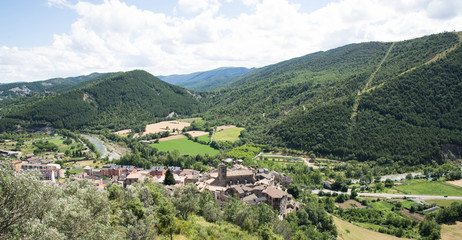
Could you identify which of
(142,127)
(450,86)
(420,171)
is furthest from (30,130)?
(450,86)

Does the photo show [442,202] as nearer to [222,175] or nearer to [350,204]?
[350,204]

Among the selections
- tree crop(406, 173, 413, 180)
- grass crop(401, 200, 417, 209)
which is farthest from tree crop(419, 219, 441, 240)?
tree crop(406, 173, 413, 180)

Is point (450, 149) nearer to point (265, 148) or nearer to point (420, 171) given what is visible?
point (420, 171)

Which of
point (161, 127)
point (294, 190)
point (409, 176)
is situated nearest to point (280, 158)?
point (294, 190)

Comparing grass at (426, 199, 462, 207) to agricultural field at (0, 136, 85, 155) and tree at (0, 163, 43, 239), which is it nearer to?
tree at (0, 163, 43, 239)

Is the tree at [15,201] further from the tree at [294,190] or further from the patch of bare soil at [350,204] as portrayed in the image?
the patch of bare soil at [350,204]
